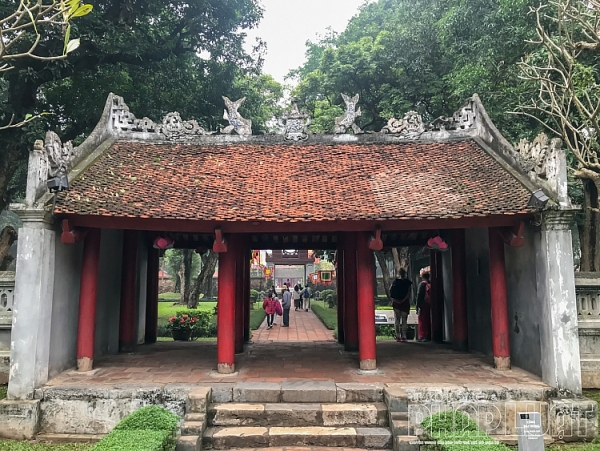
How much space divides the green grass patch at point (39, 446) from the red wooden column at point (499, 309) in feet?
22.6

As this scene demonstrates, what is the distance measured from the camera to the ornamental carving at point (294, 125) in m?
11.1

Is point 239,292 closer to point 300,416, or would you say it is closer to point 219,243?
point 219,243

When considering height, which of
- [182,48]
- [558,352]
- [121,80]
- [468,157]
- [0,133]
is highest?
[182,48]

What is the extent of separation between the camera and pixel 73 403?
7.02 m

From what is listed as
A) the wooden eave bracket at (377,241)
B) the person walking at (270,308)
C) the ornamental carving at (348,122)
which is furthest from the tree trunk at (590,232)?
the person walking at (270,308)

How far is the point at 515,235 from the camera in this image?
25.8ft

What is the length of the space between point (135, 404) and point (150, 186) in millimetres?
3878

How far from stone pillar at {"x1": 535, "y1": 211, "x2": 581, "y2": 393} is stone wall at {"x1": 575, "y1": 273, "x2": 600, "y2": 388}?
1.55m

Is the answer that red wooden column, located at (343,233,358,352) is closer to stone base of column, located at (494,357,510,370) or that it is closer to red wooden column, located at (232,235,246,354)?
red wooden column, located at (232,235,246,354)

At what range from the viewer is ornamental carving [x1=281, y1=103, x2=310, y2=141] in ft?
36.3

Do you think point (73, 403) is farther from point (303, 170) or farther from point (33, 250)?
point (303, 170)

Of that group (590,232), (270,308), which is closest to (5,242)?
(270,308)

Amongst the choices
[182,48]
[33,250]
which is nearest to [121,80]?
[182,48]

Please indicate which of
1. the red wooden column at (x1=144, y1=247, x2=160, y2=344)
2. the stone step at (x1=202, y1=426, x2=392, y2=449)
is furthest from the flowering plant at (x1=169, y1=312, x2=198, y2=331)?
the stone step at (x1=202, y1=426, x2=392, y2=449)
